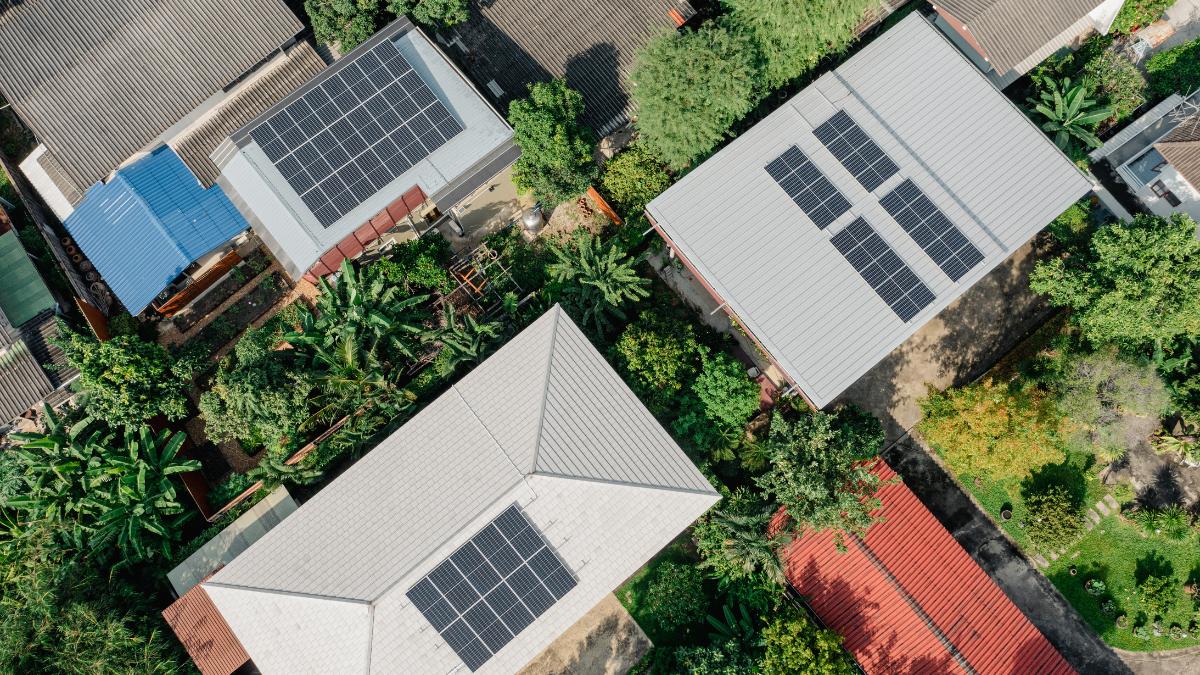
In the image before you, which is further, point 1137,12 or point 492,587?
point 1137,12

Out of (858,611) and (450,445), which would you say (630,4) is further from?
(858,611)

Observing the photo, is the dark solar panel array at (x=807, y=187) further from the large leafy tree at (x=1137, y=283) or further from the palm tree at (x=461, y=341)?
the palm tree at (x=461, y=341)

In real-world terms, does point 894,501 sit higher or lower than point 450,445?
lower

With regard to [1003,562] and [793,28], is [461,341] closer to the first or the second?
[793,28]

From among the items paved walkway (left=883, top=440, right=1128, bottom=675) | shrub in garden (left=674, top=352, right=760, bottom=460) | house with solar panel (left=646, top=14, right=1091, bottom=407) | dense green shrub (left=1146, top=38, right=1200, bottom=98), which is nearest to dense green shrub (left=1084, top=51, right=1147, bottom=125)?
dense green shrub (left=1146, top=38, right=1200, bottom=98)

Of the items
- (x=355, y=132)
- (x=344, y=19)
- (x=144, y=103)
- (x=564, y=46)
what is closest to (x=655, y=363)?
(x=564, y=46)

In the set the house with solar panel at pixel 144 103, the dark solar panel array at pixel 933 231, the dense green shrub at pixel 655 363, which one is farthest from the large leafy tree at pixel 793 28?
the house with solar panel at pixel 144 103

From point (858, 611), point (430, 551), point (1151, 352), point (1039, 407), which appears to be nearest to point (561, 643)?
point (430, 551)
